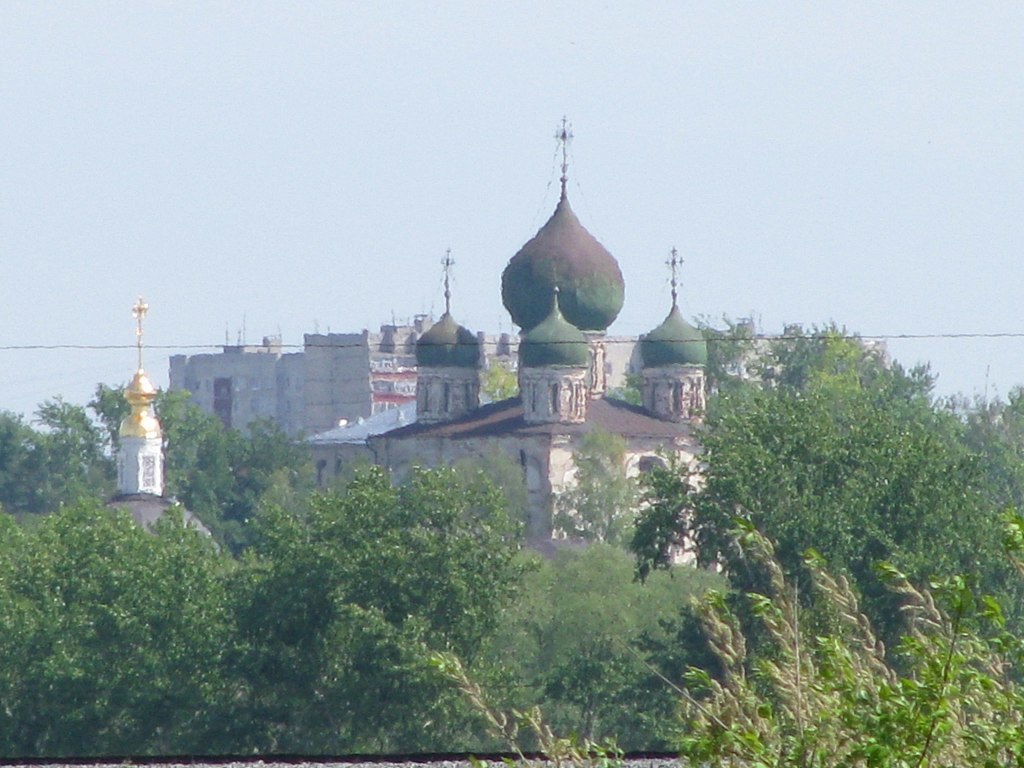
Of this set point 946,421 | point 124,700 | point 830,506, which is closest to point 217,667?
point 124,700

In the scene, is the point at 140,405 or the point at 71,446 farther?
the point at 71,446

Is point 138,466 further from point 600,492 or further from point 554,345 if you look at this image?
point 600,492

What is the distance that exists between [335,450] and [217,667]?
151 feet

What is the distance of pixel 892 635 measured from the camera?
32000 mm

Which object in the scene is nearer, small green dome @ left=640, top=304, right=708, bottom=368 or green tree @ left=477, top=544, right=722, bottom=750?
green tree @ left=477, top=544, right=722, bottom=750

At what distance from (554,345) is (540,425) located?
4.09 metres

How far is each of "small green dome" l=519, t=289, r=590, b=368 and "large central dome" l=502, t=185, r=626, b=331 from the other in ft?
1.29

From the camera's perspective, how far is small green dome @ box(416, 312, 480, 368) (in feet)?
228

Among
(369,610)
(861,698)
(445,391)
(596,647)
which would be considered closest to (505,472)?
(445,391)

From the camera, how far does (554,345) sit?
6581cm

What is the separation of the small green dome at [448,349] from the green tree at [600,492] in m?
3.24

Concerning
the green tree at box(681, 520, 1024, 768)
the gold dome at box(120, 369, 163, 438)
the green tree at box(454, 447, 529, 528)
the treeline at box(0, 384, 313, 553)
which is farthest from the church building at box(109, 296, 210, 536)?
the green tree at box(681, 520, 1024, 768)

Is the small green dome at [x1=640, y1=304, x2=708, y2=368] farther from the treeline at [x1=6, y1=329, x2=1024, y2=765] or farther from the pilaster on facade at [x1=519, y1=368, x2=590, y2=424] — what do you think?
the treeline at [x1=6, y1=329, x2=1024, y2=765]

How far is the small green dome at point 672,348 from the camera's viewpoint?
6925cm
